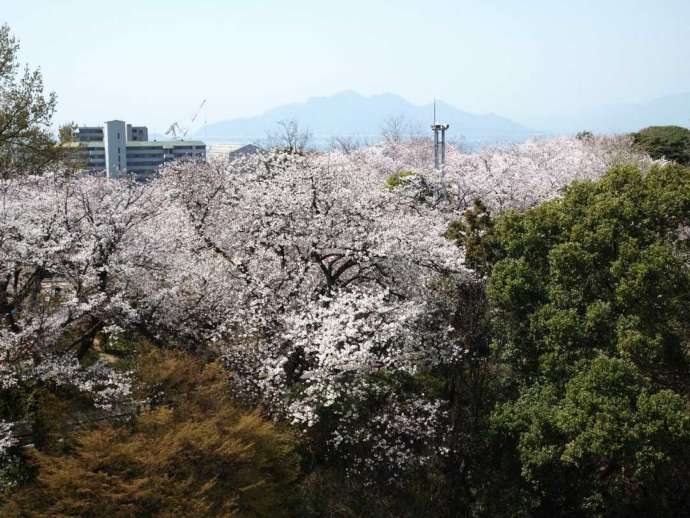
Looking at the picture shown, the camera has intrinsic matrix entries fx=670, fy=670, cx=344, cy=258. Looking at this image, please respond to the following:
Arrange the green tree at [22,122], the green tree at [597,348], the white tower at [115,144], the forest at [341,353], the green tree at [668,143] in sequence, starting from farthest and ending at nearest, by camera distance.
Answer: the white tower at [115,144], the green tree at [668,143], the green tree at [22,122], the green tree at [597,348], the forest at [341,353]

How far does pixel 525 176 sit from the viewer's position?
88.6 feet

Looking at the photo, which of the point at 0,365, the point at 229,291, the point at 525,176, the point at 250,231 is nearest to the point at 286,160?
the point at 250,231

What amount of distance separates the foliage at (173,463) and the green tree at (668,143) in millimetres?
38964

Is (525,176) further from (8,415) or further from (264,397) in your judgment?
(8,415)

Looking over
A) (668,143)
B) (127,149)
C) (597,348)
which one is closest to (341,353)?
(597,348)

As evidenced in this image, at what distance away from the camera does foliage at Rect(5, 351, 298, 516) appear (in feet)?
26.8

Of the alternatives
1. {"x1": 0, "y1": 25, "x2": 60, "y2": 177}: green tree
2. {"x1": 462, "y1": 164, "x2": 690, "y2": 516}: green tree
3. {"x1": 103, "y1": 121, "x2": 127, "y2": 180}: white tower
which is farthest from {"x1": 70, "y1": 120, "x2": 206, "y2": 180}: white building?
{"x1": 462, "y1": 164, "x2": 690, "y2": 516}: green tree

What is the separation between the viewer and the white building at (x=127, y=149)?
3652 inches

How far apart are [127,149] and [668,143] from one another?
73545mm

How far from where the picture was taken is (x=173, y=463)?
877 centimetres

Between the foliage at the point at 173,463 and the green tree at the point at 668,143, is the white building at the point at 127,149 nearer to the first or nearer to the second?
the green tree at the point at 668,143

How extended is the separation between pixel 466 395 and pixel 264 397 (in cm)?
395

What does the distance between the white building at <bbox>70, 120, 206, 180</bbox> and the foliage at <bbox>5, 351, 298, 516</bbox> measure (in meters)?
83.2

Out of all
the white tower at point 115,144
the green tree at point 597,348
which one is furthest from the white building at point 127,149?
the green tree at point 597,348
